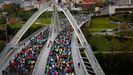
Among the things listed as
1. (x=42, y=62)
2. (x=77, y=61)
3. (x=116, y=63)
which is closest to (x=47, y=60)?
(x=42, y=62)

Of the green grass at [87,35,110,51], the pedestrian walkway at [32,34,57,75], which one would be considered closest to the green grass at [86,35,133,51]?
the green grass at [87,35,110,51]

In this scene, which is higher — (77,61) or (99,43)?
(77,61)

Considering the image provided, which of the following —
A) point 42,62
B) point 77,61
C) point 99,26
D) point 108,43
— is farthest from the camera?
point 99,26

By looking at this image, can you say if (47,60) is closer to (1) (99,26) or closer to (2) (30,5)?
(1) (99,26)

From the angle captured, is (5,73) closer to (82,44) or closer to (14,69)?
(14,69)

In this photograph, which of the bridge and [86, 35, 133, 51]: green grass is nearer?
the bridge

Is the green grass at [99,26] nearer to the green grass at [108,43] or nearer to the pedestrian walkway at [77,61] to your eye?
the green grass at [108,43]

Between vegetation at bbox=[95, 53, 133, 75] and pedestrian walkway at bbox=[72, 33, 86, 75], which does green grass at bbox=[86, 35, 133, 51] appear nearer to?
vegetation at bbox=[95, 53, 133, 75]

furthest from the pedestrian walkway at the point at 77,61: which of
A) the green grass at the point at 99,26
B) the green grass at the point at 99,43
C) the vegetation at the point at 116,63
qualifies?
the green grass at the point at 99,26

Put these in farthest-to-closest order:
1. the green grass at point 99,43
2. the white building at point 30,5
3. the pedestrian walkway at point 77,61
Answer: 1. the white building at point 30,5
2. the green grass at point 99,43
3. the pedestrian walkway at point 77,61

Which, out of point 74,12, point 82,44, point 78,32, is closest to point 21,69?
point 82,44

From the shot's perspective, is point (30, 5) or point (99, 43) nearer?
point (99, 43)

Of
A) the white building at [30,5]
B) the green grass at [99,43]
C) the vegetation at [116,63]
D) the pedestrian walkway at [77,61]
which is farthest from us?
the white building at [30,5]
